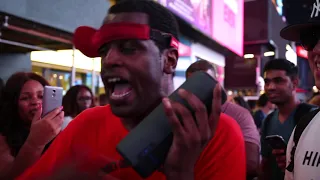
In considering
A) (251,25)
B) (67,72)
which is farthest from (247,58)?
(67,72)

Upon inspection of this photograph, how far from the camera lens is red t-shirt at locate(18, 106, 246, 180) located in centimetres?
122

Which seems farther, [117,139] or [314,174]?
[314,174]

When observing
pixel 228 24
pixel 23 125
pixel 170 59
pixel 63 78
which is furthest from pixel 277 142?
pixel 228 24

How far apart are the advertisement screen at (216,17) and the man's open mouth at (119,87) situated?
16.9 ft

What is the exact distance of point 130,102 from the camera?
4.14 ft

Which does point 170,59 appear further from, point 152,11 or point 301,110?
point 301,110

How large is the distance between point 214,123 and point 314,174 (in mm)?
755

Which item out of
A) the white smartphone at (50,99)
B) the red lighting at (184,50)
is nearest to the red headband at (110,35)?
the white smartphone at (50,99)

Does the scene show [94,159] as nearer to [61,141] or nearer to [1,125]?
[61,141]

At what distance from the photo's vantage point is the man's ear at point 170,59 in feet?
4.50

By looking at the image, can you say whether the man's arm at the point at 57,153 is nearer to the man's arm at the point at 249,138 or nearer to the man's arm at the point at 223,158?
the man's arm at the point at 223,158

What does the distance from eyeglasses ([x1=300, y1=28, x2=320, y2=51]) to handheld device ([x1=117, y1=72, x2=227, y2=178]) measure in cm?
94

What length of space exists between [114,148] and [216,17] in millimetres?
9451

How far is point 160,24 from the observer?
1344 mm
